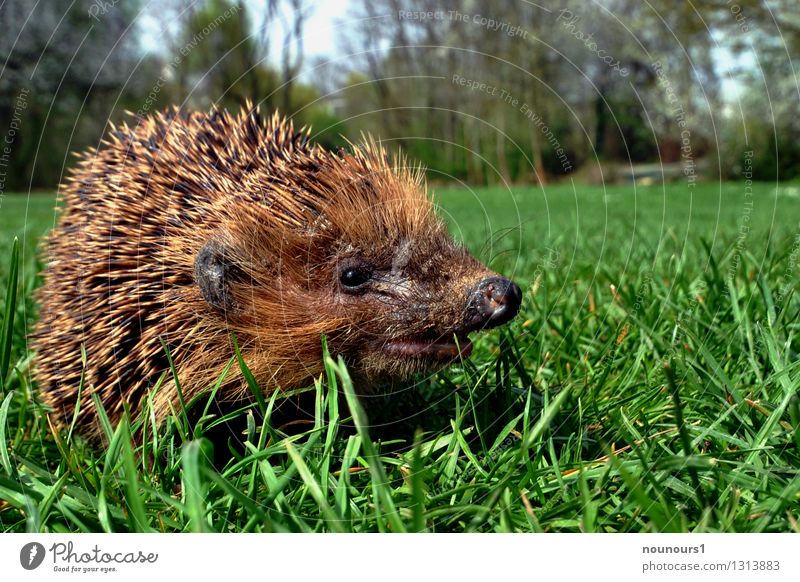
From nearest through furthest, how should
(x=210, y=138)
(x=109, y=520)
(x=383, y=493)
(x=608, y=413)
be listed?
(x=383, y=493) < (x=109, y=520) < (x=608, y=413) < (x=210, y=138)

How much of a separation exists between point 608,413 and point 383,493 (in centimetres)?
138

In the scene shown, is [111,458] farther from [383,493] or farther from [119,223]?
[119,223]

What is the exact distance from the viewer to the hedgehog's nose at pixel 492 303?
8.50ft

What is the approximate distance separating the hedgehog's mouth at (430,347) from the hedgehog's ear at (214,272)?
772 millimetres

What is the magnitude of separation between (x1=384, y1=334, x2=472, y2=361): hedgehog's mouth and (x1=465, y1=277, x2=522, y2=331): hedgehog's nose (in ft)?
0.42

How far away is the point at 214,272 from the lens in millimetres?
2943

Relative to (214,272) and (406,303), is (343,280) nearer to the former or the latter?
(406,303)

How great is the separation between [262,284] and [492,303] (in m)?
1.03

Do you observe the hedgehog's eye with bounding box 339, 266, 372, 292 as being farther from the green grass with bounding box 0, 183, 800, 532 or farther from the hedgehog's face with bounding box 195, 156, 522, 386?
the green grass with bounding box 0, 183, 800, 532

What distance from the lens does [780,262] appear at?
4441 millimetres

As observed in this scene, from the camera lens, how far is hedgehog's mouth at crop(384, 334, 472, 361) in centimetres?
279

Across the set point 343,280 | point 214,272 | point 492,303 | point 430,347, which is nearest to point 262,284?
point 214,272

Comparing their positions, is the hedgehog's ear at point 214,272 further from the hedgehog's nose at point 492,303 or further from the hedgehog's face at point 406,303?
the hedgehog's nose at point 492,303
